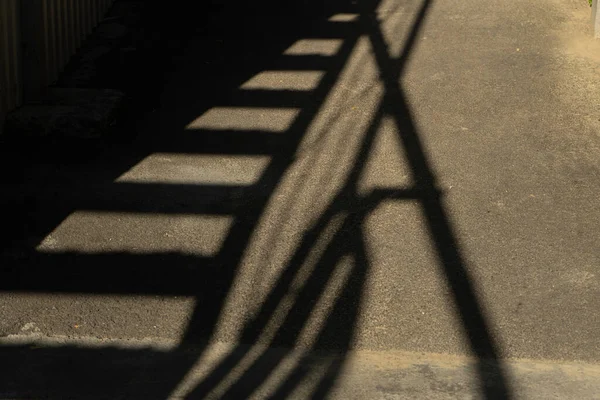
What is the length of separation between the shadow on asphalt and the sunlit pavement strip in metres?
0.02

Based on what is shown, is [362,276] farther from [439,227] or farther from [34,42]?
[34,42]

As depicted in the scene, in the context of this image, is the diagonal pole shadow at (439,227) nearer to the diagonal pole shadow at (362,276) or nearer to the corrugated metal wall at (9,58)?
the diagonal pole shadow at (362,276)

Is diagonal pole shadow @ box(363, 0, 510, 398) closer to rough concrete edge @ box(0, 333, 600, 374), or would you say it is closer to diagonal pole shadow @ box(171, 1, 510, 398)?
diagonal pole shadow @ box(171, 1, 510, 398)

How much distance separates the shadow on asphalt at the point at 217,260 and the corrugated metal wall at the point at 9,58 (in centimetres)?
112

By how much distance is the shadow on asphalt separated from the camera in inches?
205

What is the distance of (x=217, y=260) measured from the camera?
648cm

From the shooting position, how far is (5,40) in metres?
8.40

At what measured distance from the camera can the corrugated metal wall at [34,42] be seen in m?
8.46

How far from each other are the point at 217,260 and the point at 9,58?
330 centimetres

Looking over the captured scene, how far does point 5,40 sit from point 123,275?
314 cm

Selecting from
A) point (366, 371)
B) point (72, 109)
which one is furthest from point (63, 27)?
point (366, 371)

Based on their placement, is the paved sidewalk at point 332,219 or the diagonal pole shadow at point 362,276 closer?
the diagonal pole shadow at point 362,276

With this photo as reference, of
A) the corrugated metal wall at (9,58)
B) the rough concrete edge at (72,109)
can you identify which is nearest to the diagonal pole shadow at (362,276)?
the rough concrete edge at (72,109)

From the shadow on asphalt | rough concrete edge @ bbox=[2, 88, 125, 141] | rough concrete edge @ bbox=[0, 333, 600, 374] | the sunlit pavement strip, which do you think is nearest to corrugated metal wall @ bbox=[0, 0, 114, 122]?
rough concrete edge @ bbox=[2, 88, 125, 141]
